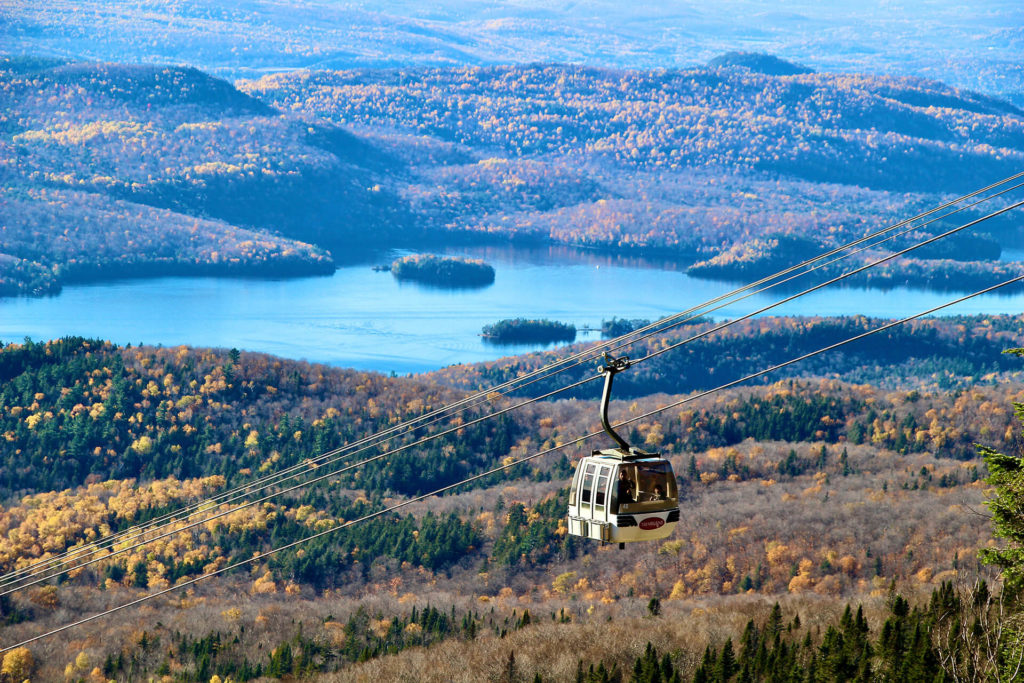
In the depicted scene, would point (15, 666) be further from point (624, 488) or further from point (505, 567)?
point (624, 488)

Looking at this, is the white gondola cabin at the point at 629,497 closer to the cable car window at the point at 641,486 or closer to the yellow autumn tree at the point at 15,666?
the cable car window at the point at 641,486

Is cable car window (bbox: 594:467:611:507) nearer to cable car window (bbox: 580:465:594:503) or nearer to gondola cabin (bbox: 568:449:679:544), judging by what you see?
gondola cabin (bbox: 568:449:679:544)

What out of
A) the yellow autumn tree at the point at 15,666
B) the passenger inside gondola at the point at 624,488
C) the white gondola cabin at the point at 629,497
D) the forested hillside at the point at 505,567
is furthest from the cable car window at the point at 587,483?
the yellow autumn tree at the point at 15,666

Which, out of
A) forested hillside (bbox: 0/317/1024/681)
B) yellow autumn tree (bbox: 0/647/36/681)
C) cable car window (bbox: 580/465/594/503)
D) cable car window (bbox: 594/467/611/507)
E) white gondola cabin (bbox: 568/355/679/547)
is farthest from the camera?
yellow autumn tree (bbox: 0/647/36/681)

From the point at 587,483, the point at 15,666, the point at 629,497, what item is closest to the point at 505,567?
the point at 15,666

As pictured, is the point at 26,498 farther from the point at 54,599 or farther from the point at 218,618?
the point at 218,618

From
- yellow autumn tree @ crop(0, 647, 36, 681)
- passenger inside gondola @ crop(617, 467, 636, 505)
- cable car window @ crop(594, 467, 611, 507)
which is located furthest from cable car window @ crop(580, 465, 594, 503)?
yellow autumn tree @ crop(0, 647, 36, 681)

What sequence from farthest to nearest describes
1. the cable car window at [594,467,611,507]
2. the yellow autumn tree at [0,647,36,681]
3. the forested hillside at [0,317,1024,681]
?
the yellow autumn tree at [0,647,36,681]
the forested hillside at [0,317,1024,681]
the cable car window at [594,467,611,507]
